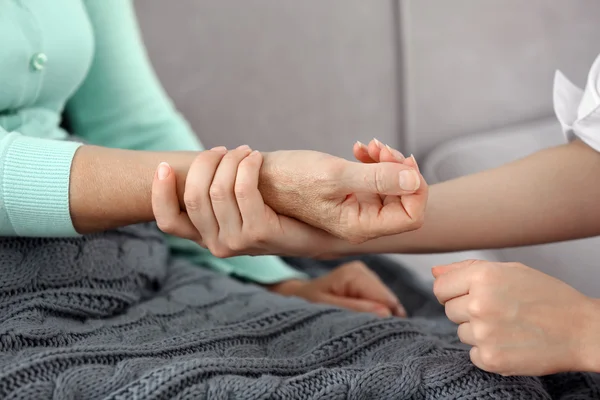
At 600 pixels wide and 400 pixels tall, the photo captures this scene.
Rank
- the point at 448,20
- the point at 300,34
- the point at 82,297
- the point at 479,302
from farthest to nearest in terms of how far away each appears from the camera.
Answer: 1. the point at 448,20
2. the point at 300,34
3. the point at 82,297
4. the point at 479,302

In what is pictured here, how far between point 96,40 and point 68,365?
58cm

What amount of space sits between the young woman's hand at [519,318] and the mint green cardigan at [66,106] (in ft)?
1.36

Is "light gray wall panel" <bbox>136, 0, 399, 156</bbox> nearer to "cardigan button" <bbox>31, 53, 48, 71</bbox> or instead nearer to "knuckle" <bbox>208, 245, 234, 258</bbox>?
"cardigan button" <bbox>31, 53, 48, 71</bbox>

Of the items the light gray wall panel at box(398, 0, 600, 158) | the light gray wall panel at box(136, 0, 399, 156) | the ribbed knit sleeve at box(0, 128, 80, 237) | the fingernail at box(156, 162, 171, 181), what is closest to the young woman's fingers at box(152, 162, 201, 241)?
the fingernail at box(156, 162, 171, 181)

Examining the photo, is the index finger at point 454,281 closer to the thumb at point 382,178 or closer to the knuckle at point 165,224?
the thumb at point 382,178

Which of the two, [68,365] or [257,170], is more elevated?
[257,170]

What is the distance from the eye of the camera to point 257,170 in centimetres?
61

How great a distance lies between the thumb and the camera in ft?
1.88

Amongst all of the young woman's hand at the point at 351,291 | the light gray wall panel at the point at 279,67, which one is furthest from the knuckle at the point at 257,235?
the light gray wall panel at the point at 279,67

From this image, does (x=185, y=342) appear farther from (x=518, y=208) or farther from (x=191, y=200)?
(x=518, y=208)

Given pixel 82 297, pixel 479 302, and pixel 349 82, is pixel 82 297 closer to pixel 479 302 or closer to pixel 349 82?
pixel 479 302

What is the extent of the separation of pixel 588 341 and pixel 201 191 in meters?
0.39

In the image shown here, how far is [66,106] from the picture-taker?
40.2 inches

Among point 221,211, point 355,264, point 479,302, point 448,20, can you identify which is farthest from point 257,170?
point 448,20
